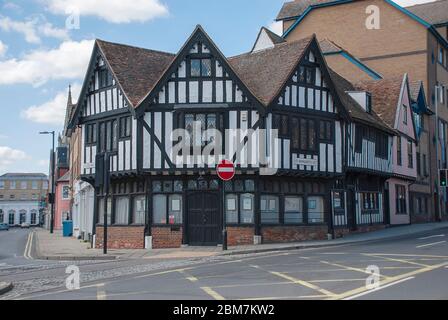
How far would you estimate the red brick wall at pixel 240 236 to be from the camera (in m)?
23.9

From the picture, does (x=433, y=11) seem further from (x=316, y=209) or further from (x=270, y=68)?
(x=316, y=209)

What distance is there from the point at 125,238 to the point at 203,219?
3655mm

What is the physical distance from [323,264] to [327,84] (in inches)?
495

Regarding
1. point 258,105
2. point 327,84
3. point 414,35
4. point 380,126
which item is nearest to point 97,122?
point 258,105

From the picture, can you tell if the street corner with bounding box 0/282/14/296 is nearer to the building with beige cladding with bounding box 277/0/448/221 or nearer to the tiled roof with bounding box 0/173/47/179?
the building with beige cladding with bounding box 277/0/448/221

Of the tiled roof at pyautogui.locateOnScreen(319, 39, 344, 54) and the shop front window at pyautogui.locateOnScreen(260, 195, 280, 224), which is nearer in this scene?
the shop front window at pyautogui.locateOnScreen(260, 195, 280, 224)

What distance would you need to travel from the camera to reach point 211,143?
78.5 ft

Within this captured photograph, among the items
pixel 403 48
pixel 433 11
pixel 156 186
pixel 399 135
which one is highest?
pixel 433 11

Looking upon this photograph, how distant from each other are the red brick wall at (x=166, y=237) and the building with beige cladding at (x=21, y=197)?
9917cm

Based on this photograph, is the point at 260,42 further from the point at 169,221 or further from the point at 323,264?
the point at 323,264

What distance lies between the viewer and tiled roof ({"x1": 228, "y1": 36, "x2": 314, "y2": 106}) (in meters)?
24.7

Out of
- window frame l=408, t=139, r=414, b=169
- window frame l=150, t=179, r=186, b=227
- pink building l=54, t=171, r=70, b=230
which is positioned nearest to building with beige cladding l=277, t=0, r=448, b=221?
window frame l=408, t=139, r=414, b=169

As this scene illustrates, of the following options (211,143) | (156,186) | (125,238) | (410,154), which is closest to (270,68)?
(211,143)

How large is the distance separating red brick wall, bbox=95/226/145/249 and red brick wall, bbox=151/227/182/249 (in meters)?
0.54
